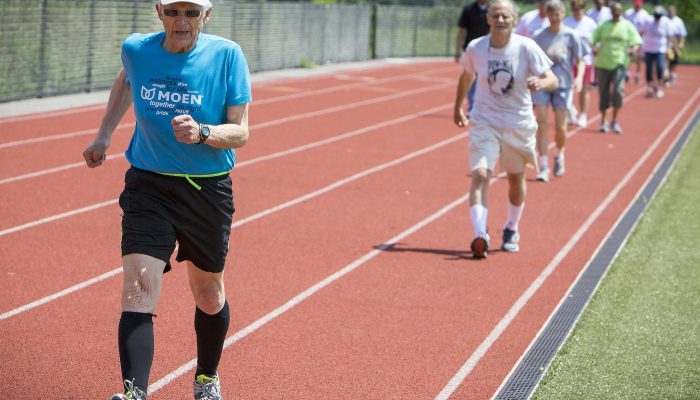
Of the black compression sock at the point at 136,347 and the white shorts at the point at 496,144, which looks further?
the white shorts at the point at 496,144

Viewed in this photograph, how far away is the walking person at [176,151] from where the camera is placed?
17.6 ft

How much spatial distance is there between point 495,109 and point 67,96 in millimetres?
13544

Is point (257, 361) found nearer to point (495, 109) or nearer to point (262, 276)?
point (262, 276)

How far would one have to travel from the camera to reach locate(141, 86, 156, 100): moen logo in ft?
18.1

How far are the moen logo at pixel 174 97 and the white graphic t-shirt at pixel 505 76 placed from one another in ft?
15.9

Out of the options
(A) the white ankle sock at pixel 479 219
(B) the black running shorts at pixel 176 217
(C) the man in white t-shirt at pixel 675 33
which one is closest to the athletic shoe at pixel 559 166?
(A) the white ankle sock at pixel 479 219

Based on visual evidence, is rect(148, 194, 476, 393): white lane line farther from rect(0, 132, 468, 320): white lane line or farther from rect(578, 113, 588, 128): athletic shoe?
rect(578, 113, 588, 128): athletic shoe

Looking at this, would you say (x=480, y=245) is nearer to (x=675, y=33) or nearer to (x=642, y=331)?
(x=642, y=331)

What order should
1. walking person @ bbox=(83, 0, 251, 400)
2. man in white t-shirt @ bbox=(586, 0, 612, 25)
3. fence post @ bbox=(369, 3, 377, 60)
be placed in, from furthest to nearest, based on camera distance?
fence post @ bbox=(369, 3, 377, 60)
man in white t-shirt @ bbox=(586, 0, 612, 25)
walking person @ bbox=(83, 0, 251, 400)

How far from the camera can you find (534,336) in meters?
7.85

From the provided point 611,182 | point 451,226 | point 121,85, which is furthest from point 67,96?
point 121,85

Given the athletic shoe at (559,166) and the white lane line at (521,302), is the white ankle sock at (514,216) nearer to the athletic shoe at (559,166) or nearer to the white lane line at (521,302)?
the white lane line at (521,302)

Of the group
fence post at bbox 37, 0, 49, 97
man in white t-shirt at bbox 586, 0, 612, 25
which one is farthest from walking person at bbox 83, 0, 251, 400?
man in white t-shirt at bbox 586, 0, 612, 25

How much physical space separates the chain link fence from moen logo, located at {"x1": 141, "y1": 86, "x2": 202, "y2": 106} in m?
15.4
